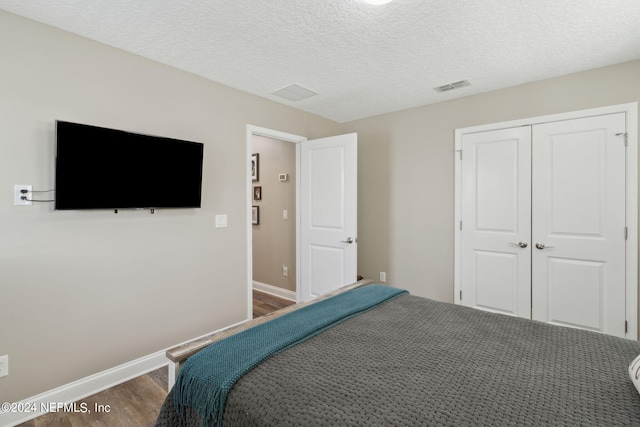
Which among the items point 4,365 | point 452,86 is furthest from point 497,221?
point 4,365

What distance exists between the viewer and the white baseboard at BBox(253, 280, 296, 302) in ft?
14.0

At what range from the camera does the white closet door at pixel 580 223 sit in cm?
254

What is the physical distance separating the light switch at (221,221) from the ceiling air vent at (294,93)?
1.38m

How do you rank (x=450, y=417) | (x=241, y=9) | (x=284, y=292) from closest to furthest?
1. (x=450, y=417)
2. (x=241, y=9)
3. (x=284, y=292)

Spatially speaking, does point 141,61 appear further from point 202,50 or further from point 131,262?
point 131,262

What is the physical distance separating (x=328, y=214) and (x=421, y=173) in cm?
118

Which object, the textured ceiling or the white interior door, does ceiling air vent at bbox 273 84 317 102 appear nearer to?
the textured ceiling

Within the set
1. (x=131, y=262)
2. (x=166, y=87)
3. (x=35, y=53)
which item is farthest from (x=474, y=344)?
(x=35, y=53)

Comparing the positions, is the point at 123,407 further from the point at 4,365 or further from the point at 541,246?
the point at 541,246

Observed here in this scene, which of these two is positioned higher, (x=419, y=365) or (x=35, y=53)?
(x=35, y=53)

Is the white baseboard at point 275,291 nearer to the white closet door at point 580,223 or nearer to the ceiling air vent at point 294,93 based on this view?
the ceiling air vent at point 294,93

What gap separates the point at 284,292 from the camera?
4363mm

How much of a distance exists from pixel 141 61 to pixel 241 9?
3.56ft

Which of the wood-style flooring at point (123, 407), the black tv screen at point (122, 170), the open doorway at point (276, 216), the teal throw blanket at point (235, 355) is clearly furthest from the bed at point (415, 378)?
the open doorway at point (276, 216)
